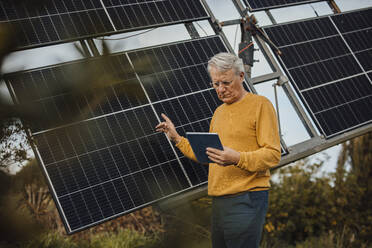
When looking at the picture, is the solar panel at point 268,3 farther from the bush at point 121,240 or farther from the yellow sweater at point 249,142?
the bush at point 121,240

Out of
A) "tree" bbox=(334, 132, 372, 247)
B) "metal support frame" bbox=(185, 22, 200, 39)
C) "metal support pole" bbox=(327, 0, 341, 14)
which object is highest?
"metal support frame" bbox=(185, 22, 200, 39)

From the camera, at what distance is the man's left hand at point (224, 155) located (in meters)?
2.20

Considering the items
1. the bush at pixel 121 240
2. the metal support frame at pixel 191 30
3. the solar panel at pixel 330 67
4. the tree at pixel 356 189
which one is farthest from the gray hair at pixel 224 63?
the tree at pixel 356 189

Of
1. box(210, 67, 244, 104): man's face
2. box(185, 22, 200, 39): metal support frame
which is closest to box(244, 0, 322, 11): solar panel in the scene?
box(185, 22, 200, 39): metal support frame

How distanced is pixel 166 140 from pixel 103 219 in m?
1.02

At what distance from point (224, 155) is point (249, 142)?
37cm

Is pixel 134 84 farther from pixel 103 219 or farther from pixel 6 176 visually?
pixel 103 219

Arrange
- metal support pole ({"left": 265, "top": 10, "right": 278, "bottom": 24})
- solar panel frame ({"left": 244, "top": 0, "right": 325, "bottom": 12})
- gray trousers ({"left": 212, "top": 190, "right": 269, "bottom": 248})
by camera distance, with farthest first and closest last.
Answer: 1. metal support pole ({"left": 265, "top": 10, "right": 278, "bottom": 24})
2. solar panel frame ({"left": 244, "top": 0, "right": 325, "bottom": 12})
3. gray trousers ({"left": 212, "top": 190, "right": 269, "bottom": 248})

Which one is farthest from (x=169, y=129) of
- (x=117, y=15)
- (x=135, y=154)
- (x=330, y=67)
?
(x=330, y=67)

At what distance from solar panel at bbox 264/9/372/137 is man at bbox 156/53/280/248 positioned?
2.55m

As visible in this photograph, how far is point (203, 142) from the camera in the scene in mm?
2295

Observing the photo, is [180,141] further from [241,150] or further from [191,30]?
[191,30]

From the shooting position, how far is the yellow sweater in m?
2.34

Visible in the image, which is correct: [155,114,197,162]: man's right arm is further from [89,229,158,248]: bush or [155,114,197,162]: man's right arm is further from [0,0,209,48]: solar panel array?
[89,229,158,248]: bush
